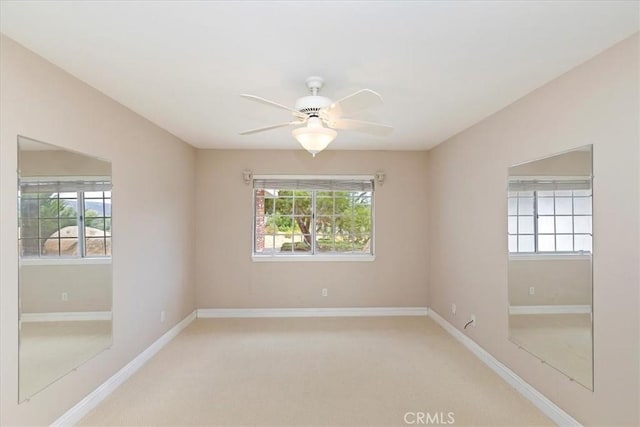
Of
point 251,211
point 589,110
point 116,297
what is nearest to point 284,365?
point 116,297

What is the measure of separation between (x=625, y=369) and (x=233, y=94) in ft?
10.2

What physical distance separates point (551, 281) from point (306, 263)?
122 inches

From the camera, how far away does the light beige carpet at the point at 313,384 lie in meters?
2.48

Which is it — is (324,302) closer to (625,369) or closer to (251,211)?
(251,211)

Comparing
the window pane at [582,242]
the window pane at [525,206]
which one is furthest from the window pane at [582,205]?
the window pane at [525,206]

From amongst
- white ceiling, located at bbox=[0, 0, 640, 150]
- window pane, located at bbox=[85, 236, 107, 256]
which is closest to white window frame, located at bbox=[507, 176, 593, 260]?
white ceiling, located at bbox=[0, 0, 640, 150]

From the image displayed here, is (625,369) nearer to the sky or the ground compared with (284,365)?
nearer to the sky

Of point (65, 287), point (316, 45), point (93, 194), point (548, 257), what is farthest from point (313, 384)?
point (316, 45)

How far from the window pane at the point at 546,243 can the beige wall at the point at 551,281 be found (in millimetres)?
76

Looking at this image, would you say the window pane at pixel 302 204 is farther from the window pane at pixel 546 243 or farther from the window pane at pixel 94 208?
the window pane at pixel 546 243

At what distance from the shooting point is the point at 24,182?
2.00 m

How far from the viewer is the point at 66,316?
2.36 metres

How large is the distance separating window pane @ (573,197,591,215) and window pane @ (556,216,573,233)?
0.26 feet

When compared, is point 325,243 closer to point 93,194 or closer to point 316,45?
point 93,194
